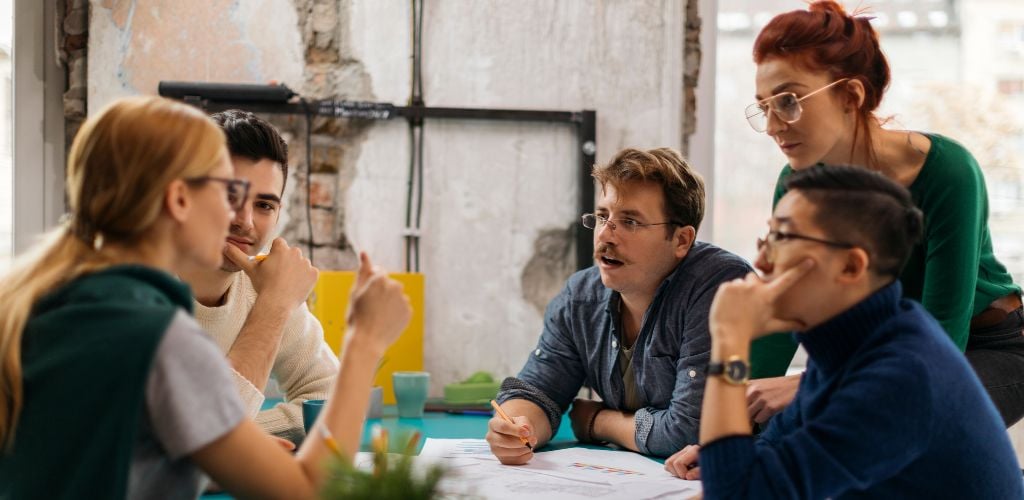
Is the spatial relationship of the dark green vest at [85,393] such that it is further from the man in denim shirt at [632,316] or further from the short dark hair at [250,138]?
the man in denim shirt at [632,316]

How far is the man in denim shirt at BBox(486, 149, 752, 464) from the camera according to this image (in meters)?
2.03

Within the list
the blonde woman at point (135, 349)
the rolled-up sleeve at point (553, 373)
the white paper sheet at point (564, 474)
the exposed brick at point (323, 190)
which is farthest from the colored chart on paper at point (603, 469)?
the exposed brick at point (323, 190)

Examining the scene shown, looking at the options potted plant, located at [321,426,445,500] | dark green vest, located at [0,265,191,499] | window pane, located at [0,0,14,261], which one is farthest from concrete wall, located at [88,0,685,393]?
potted plant, located at [321,426,445,500]

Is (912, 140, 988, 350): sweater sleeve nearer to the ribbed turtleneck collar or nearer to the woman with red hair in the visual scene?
the woman with red hair

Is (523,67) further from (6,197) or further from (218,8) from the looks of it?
(6,197)

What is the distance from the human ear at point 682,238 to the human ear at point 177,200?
4.13ft

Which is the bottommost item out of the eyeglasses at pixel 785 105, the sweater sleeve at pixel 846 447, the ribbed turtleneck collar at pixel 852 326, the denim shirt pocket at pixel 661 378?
the denim shirt pocket at pixel 661 378

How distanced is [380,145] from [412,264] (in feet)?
1.21

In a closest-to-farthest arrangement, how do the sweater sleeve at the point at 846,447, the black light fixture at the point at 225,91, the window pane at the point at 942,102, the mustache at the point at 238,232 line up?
the sweater sleeve at the point at 846,447 → the mustache at the point at 238,232 → the black light fixture at the point at 225,91 → the window pane at the point at 942,102

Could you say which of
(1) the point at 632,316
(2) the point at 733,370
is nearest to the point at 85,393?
(2) the point at 733,370

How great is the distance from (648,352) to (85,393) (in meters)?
1.31

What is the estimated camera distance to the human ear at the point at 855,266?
1271 millimetres

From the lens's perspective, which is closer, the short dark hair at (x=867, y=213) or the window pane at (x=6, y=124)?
the short dark hair at (x=867, y=213)

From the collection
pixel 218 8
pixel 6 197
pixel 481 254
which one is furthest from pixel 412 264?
pixel 6 197
